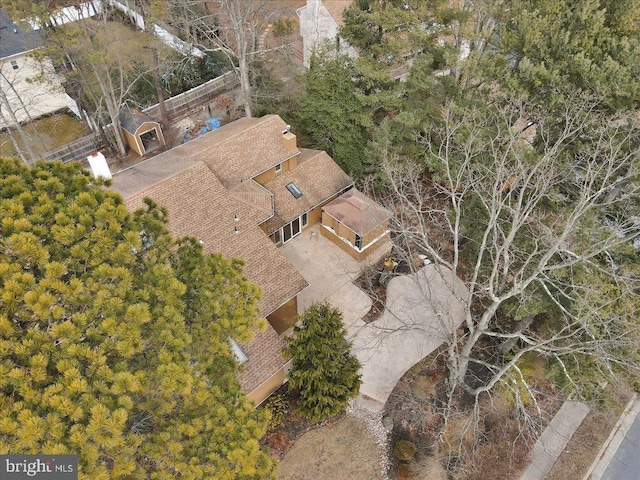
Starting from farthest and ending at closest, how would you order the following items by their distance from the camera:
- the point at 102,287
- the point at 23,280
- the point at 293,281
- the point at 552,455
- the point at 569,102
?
the point at 293,281, the point at 552,455, the point at 569,102, the point at 102,287, the point at 23,280

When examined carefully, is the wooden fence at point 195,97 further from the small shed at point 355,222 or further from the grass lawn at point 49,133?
the small shed at point 355,222

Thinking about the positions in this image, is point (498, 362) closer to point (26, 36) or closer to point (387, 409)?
point (387, 409)

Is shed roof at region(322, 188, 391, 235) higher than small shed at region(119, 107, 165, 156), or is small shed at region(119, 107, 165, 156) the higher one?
small shed at region(119, 107, 165, 156)

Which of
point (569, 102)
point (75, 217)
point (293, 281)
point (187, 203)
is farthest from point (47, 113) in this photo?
point (569, 102)

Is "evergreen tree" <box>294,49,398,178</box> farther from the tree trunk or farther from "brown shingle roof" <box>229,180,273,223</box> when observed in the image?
"brown shingle roof" <box>229,180,273,223</box>

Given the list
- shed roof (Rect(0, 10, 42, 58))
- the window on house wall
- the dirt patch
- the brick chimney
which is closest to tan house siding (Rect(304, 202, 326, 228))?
the window on house wall

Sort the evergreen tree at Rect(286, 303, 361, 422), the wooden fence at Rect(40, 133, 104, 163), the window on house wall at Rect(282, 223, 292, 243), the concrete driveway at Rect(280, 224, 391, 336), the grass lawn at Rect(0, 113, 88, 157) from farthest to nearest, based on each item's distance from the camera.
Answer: the grass lawn at Rect(0, 113, 88, 157) → the wooden fence at Rect(40, 133, 104, 163) → the window on house wall at Rect(282, 223, 292, 243) → the concrete driveway at Rect(280, 224, 391, 336) → the evergreen tree at Rect(286, 303, 361, 422)

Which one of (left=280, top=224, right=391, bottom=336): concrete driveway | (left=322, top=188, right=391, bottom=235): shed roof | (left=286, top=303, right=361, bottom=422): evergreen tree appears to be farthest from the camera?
(left=322, top=188, right=391, bottom=235): shed roof

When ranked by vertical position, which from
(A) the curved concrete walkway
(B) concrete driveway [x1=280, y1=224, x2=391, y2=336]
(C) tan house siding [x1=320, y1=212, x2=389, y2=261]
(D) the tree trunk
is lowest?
(A) the curved concrete walkway
